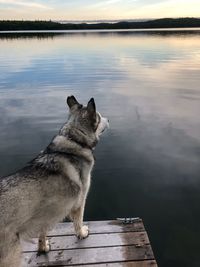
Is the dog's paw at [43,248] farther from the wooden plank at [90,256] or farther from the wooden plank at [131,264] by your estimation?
the wooden plank at [131,264]

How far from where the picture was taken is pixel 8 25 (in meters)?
122

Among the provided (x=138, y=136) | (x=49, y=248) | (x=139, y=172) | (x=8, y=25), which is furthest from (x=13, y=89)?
(x=8, y=25)

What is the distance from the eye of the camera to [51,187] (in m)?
4.98

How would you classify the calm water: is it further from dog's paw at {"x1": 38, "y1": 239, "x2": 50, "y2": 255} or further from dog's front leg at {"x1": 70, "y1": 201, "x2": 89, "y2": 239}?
dog's paw at {"x1": 38, "y1": 239, "x2": 50, "y2": 255}

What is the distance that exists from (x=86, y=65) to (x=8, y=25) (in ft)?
325

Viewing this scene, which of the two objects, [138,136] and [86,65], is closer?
[138,136]

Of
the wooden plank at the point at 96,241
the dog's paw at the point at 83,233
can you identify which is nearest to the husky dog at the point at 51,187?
the dog's paw at the point at 83,233

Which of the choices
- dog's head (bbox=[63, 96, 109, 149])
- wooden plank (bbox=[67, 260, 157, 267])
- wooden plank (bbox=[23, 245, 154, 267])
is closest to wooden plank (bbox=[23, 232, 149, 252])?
wooden plank (bbox=[23, 245, 154, 267])

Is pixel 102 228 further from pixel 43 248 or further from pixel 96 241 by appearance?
pixel 43 248

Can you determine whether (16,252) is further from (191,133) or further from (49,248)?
(191,133)

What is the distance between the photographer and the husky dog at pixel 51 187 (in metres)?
4.45

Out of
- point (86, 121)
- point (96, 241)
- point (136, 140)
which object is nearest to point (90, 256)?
point (96, 241)

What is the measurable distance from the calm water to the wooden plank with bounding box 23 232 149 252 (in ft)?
5.06

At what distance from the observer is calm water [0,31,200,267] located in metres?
8.76
